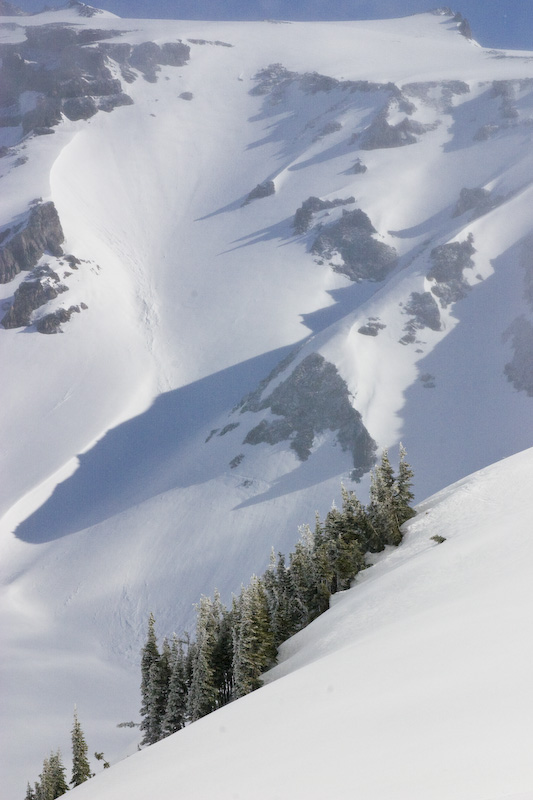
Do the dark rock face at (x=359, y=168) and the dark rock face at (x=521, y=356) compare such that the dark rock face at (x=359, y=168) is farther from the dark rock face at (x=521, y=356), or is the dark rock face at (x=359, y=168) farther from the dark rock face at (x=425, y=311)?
the dark rock face at (x=521, y=356)

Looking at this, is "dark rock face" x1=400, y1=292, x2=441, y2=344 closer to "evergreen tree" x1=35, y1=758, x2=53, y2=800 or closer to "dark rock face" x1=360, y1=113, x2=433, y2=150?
"dark rock face" x1=360, y1=113, x2=433, y2=150

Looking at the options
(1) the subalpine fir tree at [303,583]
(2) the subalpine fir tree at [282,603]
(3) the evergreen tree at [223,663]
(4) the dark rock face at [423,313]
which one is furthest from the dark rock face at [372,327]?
(3) the evergreen tree at [223,663]

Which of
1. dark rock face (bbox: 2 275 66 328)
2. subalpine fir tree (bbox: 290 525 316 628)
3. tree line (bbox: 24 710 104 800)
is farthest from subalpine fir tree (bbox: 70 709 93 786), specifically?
dark rock face (bbox: 2 275 66 328)

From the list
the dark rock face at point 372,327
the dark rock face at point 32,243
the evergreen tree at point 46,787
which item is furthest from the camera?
the dark rock face at point 32,243

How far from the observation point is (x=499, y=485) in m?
31.3

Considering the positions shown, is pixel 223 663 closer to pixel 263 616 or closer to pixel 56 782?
pixel 263 616

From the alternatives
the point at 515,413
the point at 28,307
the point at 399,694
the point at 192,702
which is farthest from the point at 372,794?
the point at 28,307

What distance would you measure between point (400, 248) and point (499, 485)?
127049 millimetres

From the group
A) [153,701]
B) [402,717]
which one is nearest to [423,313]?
[153,701]

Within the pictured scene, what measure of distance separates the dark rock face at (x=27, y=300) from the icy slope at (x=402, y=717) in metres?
132

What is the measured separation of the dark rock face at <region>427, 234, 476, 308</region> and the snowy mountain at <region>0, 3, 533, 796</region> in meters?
0.73

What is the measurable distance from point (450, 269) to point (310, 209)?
54.1 meters

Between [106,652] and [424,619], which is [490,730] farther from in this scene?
[106,652]

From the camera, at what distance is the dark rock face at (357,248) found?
146 meters
